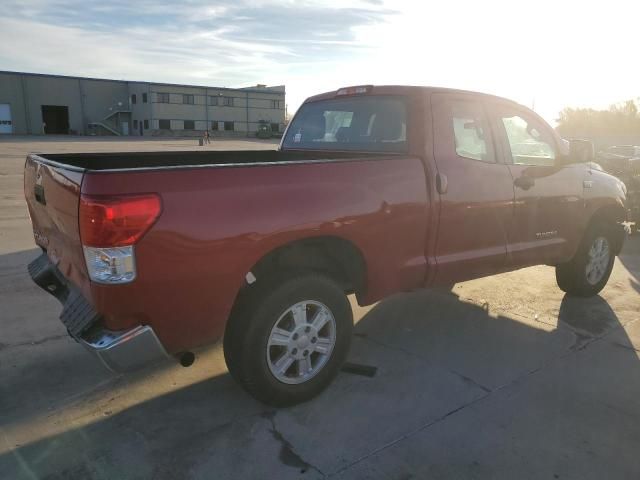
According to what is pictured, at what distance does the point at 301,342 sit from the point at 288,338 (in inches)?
4.1

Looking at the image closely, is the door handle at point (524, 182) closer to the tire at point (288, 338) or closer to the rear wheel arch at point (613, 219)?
the rear wheel arch at point (613, 219)

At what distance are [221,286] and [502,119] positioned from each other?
2.87 meters

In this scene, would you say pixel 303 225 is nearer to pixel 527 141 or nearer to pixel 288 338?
pixel 288 338

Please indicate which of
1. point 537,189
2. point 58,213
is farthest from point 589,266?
point 58,213

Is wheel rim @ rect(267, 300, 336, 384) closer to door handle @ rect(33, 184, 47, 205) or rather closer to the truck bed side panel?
the truck bed side panel

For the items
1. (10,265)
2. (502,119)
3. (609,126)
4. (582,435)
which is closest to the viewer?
(582,435)

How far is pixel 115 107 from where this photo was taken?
66.9 meters

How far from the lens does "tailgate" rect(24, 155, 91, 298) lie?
257cm

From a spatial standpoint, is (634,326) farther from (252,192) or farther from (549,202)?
(252,192)

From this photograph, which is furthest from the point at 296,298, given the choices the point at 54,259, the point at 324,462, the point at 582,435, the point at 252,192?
the point at 582,435

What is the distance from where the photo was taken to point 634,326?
4648mm

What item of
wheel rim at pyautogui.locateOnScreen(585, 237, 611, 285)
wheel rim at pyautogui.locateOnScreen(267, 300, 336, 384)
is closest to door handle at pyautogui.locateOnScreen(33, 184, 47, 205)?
wheel rim at pyautogui.locateOnScreen(267, 300, 336, 384)

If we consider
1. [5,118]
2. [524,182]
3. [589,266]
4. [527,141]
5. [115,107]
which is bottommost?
[5,118]

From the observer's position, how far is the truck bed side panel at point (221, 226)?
97.3 inches
